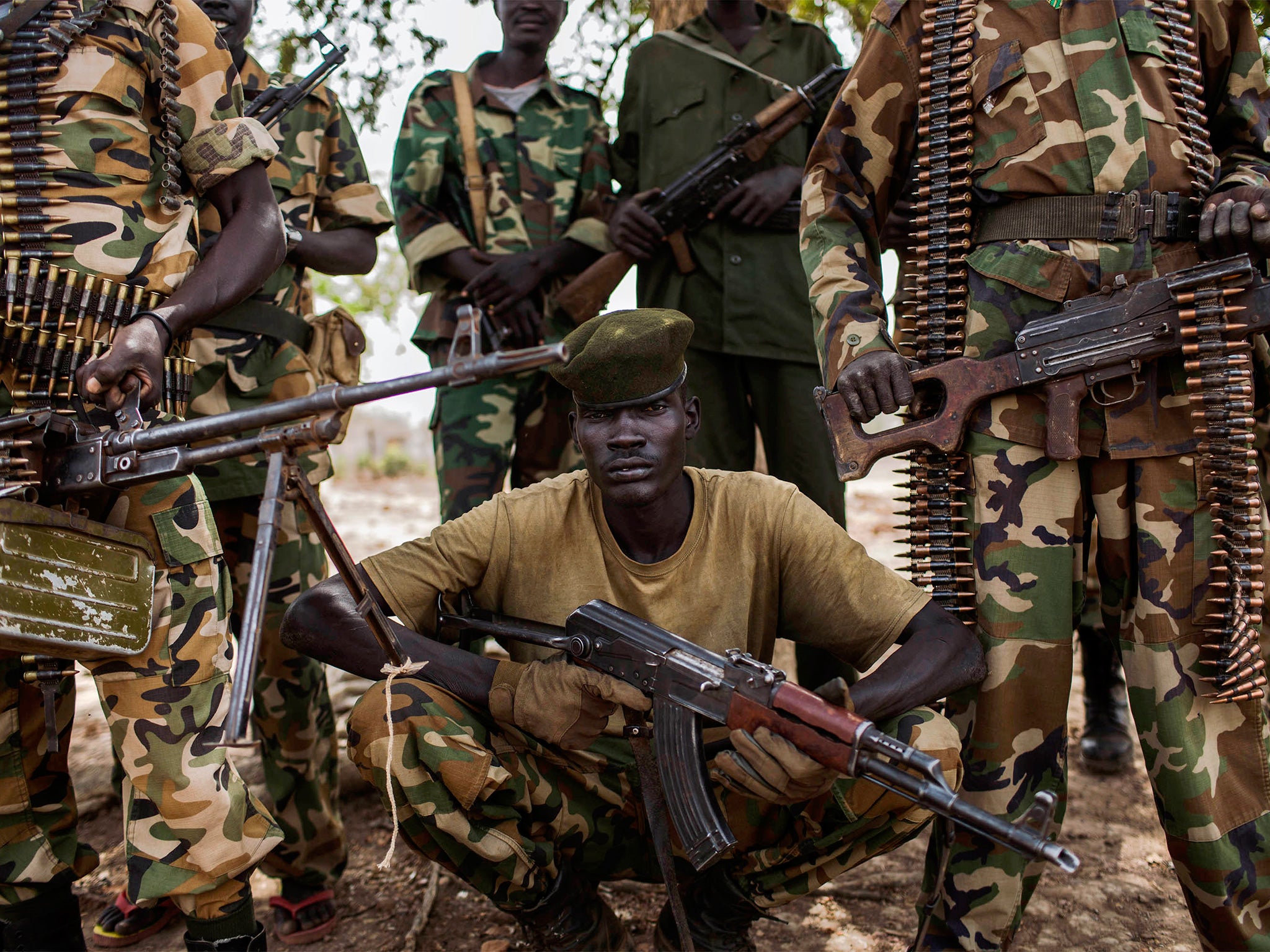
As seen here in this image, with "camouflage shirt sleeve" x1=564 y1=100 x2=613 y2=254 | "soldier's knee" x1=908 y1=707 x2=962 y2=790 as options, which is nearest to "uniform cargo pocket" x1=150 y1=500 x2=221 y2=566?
"soldier's knee" x1=908 y1=707 x2=962 y2=790

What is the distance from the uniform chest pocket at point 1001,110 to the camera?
9.56 ft

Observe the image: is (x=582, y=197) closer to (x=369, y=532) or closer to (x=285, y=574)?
(x=285, y=574)

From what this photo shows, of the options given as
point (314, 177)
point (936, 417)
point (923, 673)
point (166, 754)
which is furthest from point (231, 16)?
point (923, 673)

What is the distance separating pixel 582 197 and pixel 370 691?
265 cm

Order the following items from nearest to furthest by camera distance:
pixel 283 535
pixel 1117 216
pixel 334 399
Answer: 1. pixel 334 399
2. pixel 1117 216
3. pixel 283 535

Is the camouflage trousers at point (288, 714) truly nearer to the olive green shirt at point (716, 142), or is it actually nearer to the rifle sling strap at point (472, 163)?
the rifle sling strap at point (472, 163)

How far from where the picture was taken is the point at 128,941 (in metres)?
3.62

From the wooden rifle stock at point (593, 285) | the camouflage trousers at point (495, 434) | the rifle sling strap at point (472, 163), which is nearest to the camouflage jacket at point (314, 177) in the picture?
the rifle sling strap at point (472, 163)

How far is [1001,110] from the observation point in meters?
2.96

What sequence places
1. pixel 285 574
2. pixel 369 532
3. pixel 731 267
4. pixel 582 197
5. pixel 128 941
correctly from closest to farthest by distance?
1. pixel 128 941
2. pixel 285 574
3. pixel 731 267
4. pixel 582 197
5. pixel 369 532

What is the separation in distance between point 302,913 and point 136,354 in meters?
2.16

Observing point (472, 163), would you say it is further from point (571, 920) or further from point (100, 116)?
point (571, 920)

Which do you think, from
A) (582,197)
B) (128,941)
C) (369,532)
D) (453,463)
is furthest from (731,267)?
(369,532)

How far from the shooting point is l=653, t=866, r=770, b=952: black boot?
3.16 meters
